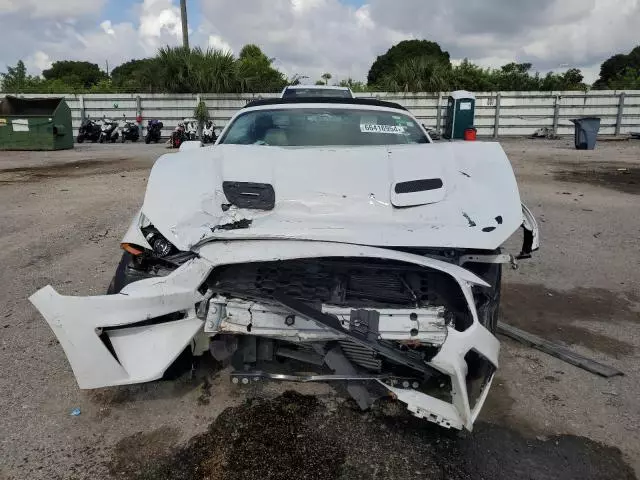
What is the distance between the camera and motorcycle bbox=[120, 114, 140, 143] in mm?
A: 18062

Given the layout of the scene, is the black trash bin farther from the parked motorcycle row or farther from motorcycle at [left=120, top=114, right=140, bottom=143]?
motorcycle at [left=120, top=114, right=140, bottom=143]

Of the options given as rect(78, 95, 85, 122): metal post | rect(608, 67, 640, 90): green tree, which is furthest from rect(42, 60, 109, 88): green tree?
rect(608, 67, 640, 90): green tree

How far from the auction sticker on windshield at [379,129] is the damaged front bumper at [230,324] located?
181 centimetres

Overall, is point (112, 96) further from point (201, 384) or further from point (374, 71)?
point (374, 71)

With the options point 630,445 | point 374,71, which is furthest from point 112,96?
point 374,71

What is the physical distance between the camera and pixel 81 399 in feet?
8.77

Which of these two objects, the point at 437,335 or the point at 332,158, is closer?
the point at 437,335

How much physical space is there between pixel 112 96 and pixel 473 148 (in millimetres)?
17986

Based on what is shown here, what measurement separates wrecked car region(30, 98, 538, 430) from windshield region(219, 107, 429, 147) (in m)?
0.92

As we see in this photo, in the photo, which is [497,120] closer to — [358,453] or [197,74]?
[197,74]

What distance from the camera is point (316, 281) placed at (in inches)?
95.3

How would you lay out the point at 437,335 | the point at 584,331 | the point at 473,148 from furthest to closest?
the point at 584,331 < the point at 473,148 < the point at 437,335

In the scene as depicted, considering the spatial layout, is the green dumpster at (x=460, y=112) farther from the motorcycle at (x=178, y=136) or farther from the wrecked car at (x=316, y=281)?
the wrecked car at (x=316, y=281)

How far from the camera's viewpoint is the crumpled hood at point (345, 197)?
2.29 meters
